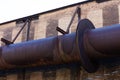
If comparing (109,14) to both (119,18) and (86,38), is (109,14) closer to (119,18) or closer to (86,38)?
(119,18)

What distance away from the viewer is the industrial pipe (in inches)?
172

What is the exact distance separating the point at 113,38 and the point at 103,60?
85cm

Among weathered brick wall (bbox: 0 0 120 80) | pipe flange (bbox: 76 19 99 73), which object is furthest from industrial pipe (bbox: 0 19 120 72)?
weathered brick wall (bbox: 0 0 120 80)

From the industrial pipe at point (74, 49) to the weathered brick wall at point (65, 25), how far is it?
35cm

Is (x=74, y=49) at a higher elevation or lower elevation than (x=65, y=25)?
lower

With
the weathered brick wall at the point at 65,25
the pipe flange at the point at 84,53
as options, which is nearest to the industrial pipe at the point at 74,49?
the pipe flange at the point at 84,53

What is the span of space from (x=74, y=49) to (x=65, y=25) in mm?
2068

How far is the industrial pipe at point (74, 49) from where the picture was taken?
4367 mm

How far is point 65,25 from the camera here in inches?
259

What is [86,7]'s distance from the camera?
6227 mm

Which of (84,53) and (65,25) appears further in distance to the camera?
(65,25)

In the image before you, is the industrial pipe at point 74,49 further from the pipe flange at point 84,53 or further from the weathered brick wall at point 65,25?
the weathered brick wall at point 65,25

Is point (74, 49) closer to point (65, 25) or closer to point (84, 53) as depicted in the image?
point (84, 53)

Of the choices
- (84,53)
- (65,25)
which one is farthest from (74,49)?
(65,25)
